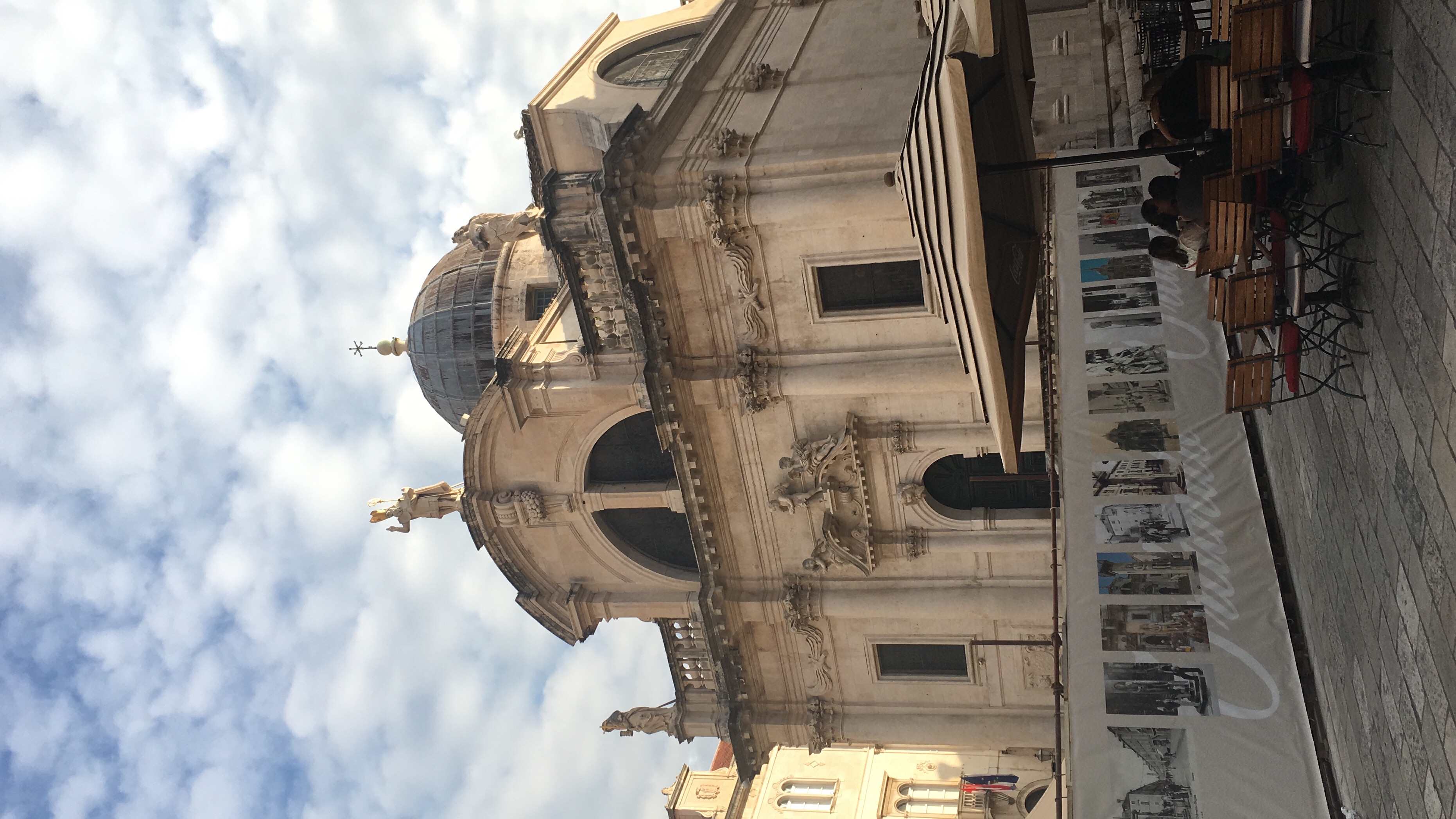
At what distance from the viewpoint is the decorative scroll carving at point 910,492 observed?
52.0 feet

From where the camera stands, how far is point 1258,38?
20.9 ft

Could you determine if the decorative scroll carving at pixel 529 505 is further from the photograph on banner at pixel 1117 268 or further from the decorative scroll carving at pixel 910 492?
the photograph on banner at pixel 1117 268

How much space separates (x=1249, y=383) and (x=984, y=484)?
8.21 meters

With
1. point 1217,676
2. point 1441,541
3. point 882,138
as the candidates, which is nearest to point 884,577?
point 882,138

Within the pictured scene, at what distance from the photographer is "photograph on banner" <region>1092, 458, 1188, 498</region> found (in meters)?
10.3

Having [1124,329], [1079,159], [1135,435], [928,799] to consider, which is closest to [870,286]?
[1124,329]

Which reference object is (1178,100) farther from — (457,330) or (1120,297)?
(457,330)

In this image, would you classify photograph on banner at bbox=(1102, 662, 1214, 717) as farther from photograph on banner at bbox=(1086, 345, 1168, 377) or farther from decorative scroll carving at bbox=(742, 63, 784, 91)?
decorative scroll carving at bbox=(742, 63, 784, 91)

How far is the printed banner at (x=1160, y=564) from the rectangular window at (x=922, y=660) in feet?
24.0

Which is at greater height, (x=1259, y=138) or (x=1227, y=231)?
(x=1259, y=138)

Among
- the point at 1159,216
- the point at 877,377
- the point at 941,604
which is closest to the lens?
the point at 1159,216

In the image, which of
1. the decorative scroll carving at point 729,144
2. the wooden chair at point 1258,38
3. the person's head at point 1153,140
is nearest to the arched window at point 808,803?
the decorative scroll carving at point 729,144

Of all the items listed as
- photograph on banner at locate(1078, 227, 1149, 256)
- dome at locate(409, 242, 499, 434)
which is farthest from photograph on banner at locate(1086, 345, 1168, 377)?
dome at locate(409, 242, 499, 434)

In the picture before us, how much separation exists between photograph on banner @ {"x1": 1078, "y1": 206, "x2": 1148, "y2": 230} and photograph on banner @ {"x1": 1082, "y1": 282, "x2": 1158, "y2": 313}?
32.7 inches
